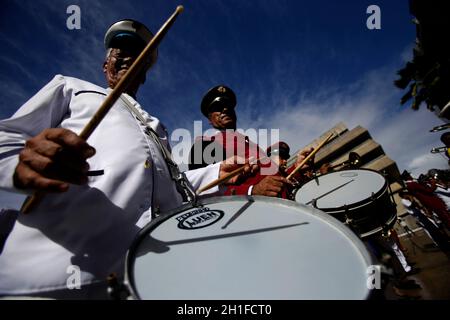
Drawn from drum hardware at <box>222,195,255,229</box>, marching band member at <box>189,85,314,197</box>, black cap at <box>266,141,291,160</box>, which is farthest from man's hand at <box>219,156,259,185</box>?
black cap at <box>266,141,291,160</box>

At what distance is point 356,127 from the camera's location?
9.03m

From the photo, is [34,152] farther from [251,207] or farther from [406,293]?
[406,293]

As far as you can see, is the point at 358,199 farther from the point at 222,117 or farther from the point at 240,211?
the point at 222,117

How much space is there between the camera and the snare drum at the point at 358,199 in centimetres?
224

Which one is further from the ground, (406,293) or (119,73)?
(119,73)

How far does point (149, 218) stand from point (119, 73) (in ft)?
3.69

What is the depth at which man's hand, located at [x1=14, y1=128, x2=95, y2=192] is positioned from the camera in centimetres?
65

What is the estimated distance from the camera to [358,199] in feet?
7.54

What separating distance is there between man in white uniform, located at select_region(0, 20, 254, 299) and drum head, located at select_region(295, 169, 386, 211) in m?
1.70

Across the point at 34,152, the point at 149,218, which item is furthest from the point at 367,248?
the point at 34,152

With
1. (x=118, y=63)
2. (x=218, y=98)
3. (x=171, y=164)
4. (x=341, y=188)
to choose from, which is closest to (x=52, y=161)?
(x=171, y=164)

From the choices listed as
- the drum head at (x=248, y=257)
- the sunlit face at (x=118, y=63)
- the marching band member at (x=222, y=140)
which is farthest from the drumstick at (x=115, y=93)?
the marching band member at (x=222, y=140)

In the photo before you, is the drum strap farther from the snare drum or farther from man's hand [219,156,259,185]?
the snare drum

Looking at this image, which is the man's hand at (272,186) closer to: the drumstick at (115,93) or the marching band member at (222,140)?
the marching band member at (222,140)
